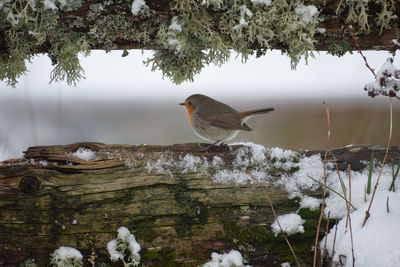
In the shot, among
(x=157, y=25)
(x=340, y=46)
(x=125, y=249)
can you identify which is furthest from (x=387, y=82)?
(x=125, y=249)

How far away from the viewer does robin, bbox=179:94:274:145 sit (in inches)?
159

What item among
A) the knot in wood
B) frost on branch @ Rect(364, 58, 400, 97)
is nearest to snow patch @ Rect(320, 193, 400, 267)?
frost on branch @ Rect(364, 58, 400, 97)

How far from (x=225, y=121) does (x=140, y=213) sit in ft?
5.55

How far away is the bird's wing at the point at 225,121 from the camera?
13.3ft

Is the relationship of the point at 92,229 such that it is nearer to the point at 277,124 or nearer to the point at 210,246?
the point at 210,246

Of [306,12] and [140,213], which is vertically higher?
[306,12]

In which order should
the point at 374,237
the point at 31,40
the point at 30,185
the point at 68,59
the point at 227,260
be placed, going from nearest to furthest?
the point at 374,237, the point at 227,260, the point at 30,185, the point at 31,40, the point at 68,59

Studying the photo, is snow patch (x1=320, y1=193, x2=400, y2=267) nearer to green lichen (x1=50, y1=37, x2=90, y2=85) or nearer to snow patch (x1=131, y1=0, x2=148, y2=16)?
snow patch (x1=131, y1=0, x2=148, y2=16)

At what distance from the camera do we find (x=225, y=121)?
409 centimetres

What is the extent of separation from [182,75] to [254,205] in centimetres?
121

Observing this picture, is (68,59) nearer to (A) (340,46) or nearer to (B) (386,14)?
(A) (340,46)

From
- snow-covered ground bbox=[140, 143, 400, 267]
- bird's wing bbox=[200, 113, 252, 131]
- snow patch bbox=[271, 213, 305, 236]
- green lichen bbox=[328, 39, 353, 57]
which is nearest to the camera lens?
snow-covered ground bbox=[140, 143, 400, 267]

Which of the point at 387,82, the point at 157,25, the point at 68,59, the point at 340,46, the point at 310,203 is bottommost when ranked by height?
the point at 310,203

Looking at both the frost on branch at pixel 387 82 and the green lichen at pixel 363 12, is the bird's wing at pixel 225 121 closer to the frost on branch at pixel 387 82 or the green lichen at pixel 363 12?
the green lichen at pixel 363 12
